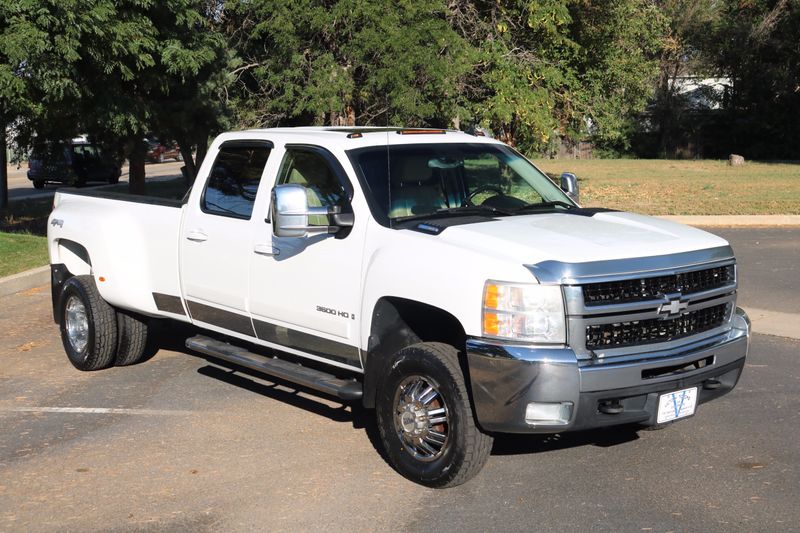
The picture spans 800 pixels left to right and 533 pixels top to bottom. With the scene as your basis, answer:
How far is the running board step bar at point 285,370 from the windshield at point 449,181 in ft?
3.53

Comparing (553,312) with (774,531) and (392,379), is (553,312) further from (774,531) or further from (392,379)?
(774,531)

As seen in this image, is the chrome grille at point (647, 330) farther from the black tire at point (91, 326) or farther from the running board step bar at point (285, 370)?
the black tire at point (91, 326)

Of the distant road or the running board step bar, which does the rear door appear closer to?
the running board step bar

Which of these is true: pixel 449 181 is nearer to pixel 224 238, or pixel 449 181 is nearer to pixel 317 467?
pixel 224 238

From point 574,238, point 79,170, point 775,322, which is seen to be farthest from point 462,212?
point 79,170

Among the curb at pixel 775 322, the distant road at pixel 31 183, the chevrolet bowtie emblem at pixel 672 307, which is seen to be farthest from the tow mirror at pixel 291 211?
the distant road at pixel 31 183

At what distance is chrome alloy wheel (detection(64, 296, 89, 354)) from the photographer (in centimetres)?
840

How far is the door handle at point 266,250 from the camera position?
656 cm

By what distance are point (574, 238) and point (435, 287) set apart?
831 millimetres

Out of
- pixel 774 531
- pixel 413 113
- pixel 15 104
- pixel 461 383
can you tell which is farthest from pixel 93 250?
pixel 413 113

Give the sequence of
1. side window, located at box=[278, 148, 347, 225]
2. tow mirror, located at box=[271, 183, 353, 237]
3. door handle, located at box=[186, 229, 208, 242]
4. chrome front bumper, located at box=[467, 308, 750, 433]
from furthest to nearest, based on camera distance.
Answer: door handle, located at box=[186, 229, 208, 242] → side window, located at box=[278, 148, 347, 225] → tow mirror, located at box=[271, 183, 353, 237] → chrome front bumper, located at box=[467, 308, 750, 433]

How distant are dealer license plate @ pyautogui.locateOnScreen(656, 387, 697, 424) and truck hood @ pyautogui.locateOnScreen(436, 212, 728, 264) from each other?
77 cm

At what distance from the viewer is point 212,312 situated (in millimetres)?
7184

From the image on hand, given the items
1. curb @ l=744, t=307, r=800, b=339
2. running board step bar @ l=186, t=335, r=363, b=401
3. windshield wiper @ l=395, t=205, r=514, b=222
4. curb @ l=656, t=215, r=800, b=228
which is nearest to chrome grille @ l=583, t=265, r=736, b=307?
windshield wiper @ l=395, t=205, r=514, b=222
